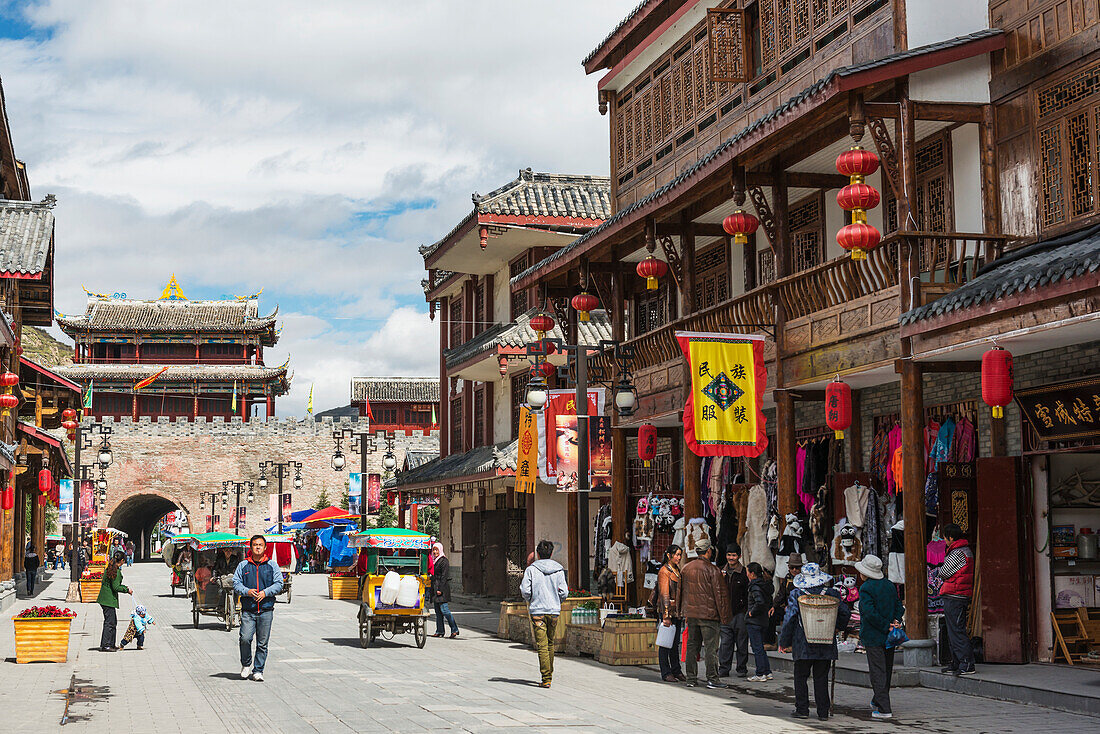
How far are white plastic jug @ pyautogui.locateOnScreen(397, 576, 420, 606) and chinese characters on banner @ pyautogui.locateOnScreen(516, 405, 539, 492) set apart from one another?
4.69 metres

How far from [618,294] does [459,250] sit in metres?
10.4

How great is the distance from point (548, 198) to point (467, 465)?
6919 millimetres

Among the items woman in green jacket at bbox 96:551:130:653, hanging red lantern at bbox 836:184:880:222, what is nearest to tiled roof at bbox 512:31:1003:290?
hanging red lantern at bbox 836:184:880:222

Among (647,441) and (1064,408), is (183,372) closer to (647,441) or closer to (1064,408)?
(647,441)

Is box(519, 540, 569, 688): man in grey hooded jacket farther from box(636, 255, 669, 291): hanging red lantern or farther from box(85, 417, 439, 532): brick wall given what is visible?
box(85, 417, 439, 532): brick wall

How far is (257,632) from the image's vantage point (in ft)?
47.4

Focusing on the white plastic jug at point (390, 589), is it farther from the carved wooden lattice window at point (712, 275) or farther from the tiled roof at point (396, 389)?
the tiled roof at point (396, 389)

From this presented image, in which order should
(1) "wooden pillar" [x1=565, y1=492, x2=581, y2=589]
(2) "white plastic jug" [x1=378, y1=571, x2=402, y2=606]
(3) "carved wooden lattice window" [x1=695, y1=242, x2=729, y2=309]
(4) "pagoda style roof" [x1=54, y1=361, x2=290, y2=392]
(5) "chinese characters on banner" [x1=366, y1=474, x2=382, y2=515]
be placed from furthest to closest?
(4) "pagoda style roof" [x1=54, y1=361, x2=290, y2=392] → (5) "chinese characters on banner" [x1=366, y1=474, x2=382, y2=515] → (1) "wooden pillar" [x1=565, y1=492, x2=581, y2=589] → (3) "carved wooden lattice window" [x1=695, y1=242, x2=729, y2=309] → (2) "white plastic jug" [x1=378, y1=571, x2=402, y2=606]

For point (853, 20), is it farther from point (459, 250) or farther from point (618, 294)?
point (459, 250)

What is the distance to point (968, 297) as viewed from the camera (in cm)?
1248

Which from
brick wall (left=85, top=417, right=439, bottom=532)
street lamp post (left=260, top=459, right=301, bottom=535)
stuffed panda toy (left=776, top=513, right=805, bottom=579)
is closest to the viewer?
stuffed panda toy (left=776, top=513, right=805, bottom=579)

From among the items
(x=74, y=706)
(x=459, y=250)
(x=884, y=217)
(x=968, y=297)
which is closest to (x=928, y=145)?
(x=884, y=217)

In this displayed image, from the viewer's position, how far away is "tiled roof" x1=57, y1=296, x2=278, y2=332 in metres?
74.3

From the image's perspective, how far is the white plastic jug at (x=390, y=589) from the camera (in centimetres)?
1888
